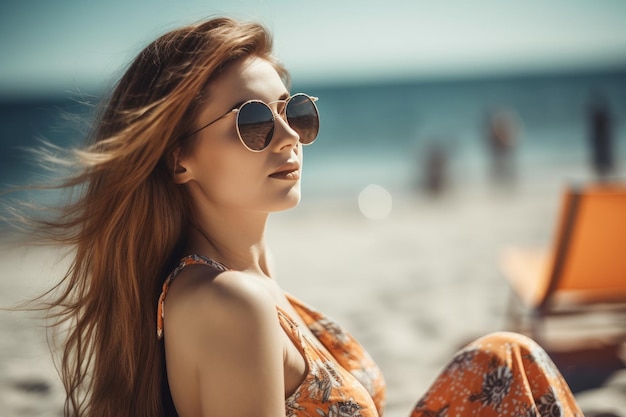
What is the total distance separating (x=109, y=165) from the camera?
5.23ft

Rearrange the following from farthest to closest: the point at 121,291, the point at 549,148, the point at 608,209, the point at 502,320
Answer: the point at 549,148
the point at 502,320
the point at 608,209
the point at 121,291

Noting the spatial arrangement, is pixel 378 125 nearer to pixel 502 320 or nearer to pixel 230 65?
pixel 502 320

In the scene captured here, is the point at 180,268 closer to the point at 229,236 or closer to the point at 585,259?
the point at 229,236

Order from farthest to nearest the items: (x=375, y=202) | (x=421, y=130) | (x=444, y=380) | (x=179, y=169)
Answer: (x=421, y=130), (x=375, y=202), (x=444, y=380), (x=179, y=169)

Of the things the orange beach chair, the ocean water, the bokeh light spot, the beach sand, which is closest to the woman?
the ocean water

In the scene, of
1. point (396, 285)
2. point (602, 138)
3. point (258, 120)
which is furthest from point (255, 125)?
point (602, 138)

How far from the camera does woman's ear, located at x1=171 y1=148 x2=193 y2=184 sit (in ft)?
5.49

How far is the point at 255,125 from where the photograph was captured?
164cm

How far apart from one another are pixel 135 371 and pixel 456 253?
6001 mm

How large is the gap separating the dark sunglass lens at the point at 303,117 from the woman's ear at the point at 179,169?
0.36 metres

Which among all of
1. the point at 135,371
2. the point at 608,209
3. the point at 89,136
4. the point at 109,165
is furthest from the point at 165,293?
the point at 608,209

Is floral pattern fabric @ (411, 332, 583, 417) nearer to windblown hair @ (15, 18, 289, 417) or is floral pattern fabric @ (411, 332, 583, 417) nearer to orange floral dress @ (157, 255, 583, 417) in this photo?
orange floral dress @ (157, 255, 583, 417)

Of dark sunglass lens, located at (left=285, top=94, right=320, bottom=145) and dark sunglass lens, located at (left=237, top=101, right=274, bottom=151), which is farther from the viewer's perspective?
dark sunglass lens, located at (left=285, top=94, right=320, bottom=145)

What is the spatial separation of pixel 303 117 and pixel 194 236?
20.7 inches
